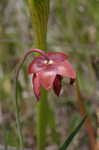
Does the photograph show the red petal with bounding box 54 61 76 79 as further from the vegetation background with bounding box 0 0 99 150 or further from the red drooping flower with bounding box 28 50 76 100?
the vegetation background with bounding box 0 0 99 150

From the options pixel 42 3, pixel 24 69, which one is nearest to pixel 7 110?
pixel 24 69

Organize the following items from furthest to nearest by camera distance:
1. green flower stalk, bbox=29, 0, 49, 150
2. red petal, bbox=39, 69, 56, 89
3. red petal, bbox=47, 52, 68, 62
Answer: green flower stalk, bbox=29, 0, 49, 150
red petal, bbox=47, 52, 68, 62
red petal, bbox=39, 69, 56, 89

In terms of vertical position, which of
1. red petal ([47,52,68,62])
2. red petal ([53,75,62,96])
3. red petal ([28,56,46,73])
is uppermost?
red petal ([47,52,68,62])

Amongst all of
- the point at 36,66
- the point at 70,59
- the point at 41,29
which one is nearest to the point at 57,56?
the point at 36,66

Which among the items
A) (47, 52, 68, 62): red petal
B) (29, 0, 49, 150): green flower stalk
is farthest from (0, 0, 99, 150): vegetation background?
(47, 52, 68, 62): red petal

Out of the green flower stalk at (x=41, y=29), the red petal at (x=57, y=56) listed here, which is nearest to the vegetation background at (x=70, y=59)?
the green flower stalk at (x=41, y=29)

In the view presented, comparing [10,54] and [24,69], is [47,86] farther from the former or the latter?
[10,54]

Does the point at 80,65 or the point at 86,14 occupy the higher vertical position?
the point at 86,14

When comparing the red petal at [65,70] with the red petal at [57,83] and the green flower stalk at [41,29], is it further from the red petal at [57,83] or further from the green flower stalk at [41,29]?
the green flower stalk at [41,29]
